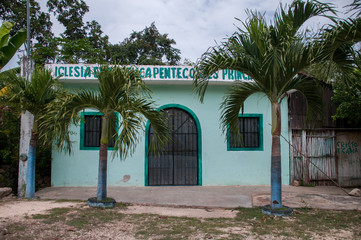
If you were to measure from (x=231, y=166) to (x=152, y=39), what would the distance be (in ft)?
41.0

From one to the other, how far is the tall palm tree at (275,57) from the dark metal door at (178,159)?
11.5ft

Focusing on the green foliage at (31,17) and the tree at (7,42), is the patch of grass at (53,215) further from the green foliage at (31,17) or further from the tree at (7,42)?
the green foliage at (31,17)

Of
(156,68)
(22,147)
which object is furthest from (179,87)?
(22,147)

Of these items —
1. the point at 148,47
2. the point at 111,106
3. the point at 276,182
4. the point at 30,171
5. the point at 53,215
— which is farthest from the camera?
the point at 148,47

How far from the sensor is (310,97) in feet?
19.4

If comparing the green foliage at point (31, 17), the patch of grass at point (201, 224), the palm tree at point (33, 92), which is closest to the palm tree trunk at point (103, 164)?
the patch of grass at point (201, 224)

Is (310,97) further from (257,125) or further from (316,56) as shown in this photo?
(257,125)

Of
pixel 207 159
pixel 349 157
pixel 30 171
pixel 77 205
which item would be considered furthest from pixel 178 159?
pixel 349 157

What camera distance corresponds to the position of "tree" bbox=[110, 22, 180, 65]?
18.3m

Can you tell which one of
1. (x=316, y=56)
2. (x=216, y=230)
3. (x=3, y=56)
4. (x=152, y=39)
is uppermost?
(x=152, y=39)

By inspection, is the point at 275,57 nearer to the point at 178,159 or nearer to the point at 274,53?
the point at 274,53

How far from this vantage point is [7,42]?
7.44 metres

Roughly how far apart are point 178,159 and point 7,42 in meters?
5.37

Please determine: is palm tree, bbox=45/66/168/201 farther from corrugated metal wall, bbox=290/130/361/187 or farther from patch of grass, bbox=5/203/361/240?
corrugated metal wall, bbox=290/130/361/187
